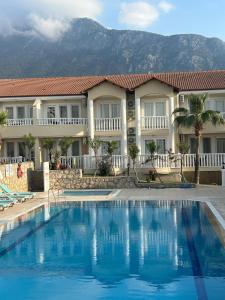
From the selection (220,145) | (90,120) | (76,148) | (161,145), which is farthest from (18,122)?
(220,145)

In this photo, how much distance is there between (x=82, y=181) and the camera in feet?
102

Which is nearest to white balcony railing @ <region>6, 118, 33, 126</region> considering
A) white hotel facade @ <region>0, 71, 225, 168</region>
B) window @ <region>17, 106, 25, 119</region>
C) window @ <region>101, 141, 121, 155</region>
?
white hotel facade @ <region>0, 71, 225, 168</region>

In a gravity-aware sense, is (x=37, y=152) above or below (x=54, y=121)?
below

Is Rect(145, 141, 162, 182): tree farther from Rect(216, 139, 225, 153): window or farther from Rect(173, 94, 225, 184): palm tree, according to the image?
Rect(216, 139, 225, 153): window

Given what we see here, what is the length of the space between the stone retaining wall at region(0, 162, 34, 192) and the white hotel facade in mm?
4153

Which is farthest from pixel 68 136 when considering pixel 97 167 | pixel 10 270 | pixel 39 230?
pixel 10 270

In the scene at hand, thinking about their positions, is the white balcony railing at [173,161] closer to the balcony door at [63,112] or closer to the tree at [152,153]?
the tree at [152,153]

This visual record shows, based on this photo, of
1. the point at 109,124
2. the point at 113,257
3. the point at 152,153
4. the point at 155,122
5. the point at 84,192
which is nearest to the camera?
the point at 113,257

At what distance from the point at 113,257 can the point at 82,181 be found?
1852 cm

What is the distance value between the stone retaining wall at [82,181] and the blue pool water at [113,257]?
395 inches

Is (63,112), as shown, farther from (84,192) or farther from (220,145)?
(220,145)

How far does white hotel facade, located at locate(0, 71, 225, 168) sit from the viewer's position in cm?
3362

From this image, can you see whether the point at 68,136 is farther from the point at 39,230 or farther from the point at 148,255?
the point at 148,255

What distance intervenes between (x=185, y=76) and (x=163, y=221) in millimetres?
21724
